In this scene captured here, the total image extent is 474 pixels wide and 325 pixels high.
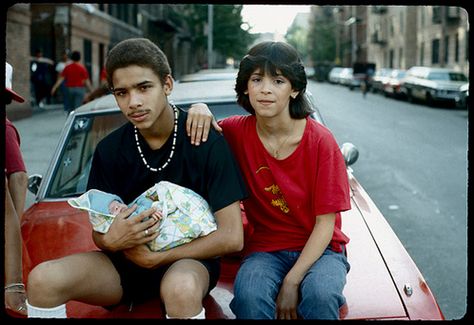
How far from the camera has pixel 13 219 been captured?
2.83 metres

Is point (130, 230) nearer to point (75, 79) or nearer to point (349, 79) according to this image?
point (75, 79)

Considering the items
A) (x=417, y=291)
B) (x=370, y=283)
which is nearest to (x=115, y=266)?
(x=370, y=283)

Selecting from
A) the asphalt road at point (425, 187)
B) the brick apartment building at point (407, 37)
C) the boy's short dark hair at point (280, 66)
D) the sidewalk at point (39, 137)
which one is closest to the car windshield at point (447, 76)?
the brick apartment building at point (407, 37)

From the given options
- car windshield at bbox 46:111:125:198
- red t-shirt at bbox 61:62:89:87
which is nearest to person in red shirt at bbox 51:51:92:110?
red t-shirt at bbox 61:62:89:87

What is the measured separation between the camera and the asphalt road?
4906 millimetres

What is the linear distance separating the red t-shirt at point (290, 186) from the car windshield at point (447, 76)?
23630 millimetres

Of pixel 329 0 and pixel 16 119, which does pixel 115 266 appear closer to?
pixel 329 0

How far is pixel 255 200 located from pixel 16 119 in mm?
14422

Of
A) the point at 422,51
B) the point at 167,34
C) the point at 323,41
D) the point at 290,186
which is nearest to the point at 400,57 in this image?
the point at 422,51

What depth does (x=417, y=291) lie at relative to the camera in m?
2.38

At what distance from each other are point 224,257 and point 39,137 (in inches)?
429

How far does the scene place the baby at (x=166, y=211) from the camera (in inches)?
89.9

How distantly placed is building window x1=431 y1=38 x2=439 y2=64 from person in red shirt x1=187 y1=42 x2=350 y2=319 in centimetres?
3879

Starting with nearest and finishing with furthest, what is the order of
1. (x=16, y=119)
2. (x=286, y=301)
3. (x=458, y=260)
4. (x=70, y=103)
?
(x=286, y=301)
(x=458, y=260)
(x=70, y=103)
(x=16, y=119)
